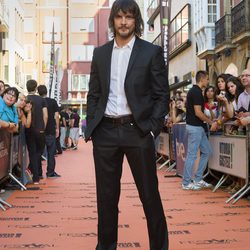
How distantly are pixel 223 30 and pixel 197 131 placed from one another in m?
15.9

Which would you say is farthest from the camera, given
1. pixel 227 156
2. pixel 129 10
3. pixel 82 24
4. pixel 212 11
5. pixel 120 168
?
pixel 82 24

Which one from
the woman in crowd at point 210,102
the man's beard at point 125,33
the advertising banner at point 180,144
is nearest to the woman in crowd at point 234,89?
the woman in crowd at point 210,102

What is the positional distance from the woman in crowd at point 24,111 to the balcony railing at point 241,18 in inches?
511

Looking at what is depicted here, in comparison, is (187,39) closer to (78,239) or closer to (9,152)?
(9,152)

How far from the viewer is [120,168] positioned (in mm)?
4195

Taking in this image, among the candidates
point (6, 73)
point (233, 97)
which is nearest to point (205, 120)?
point (233, 97)

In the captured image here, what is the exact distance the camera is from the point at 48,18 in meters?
58.4

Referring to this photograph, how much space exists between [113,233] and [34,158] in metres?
5.81

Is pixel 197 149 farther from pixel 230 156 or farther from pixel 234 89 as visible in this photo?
pixel 234 89

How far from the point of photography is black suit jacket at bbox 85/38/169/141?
3961 mm

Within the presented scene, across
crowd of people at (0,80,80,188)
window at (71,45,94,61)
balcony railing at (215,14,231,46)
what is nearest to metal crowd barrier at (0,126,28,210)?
crowd of people at (0,80,80,188)

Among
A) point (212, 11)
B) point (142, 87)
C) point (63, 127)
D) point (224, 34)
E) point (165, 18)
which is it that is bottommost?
point (63, 127)

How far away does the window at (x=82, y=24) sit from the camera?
58.6 m

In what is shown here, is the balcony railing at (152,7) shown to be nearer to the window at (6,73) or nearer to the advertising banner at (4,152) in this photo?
the window at (6,73)
